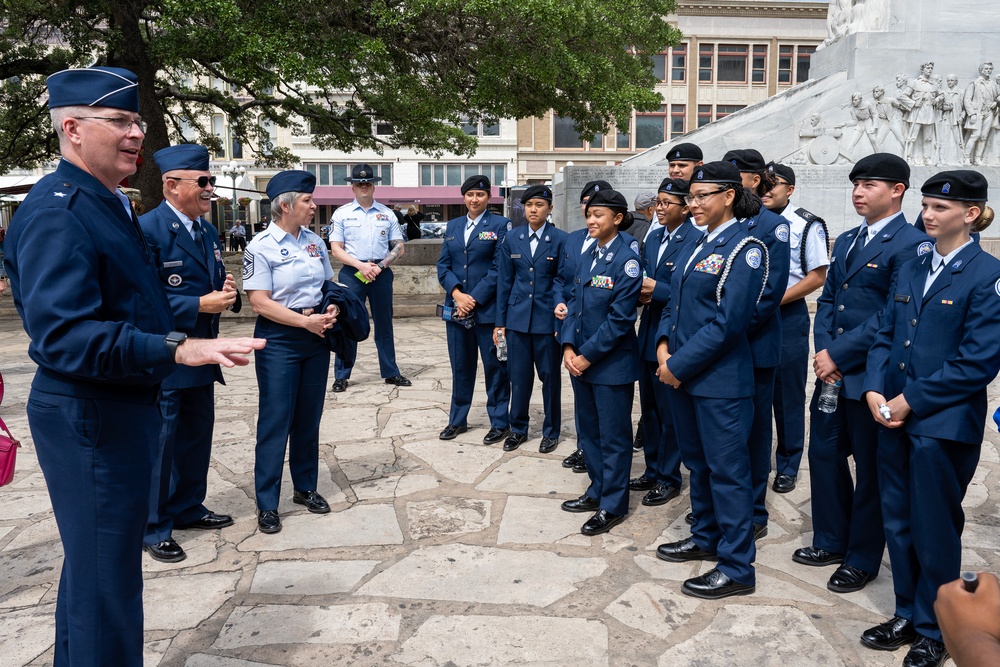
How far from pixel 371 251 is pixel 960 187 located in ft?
19.3

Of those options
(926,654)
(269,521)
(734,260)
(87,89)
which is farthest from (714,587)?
(87,89)

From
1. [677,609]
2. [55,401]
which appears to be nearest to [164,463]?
[55,401]

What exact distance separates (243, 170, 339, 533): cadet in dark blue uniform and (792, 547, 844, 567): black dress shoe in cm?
272

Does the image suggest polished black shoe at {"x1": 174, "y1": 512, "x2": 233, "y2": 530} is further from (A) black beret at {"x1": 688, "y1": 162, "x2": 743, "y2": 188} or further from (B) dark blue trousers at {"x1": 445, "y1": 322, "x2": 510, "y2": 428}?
(A) black beret at {"x1": 688, "y1": 162, "x2": 743, "y2": 188}

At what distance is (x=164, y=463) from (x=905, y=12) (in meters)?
17.7

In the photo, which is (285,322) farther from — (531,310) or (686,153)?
(686,153)

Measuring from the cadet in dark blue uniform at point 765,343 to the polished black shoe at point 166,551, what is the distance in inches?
116

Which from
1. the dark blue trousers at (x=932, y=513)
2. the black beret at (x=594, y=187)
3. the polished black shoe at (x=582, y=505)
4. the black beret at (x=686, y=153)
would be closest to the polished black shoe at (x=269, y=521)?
the polished black shoe at (x=582, y=505)

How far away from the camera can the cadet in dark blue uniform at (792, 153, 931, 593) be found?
372 centimetres

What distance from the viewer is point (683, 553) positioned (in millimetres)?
4031

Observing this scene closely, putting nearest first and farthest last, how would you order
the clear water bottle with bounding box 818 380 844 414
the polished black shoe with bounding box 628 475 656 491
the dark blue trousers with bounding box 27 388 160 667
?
the dark blue trousers with bounding box 27 388 160 667 → the clear water bottle with bounding box 818 380 844 414 → the polished black shoe with bounding box 628 475 656 491

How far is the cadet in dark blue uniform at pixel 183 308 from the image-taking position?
408cm

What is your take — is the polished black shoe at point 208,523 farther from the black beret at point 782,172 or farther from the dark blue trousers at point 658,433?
the black beret at point 782,172

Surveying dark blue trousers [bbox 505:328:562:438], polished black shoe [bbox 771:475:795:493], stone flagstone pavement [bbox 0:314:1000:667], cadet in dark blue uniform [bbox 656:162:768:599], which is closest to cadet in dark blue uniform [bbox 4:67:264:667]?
stone flagstone pavement [bbox 0:314:1000:667]
